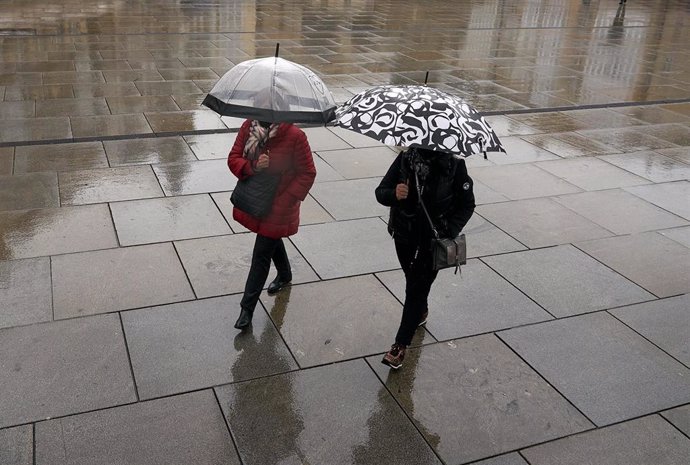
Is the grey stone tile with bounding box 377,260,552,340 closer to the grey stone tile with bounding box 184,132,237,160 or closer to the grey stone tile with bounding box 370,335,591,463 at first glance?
the grey stone tile with bounding box 370,335,591,463

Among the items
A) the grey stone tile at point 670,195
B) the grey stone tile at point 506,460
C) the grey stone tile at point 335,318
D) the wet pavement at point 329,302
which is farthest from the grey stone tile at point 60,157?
the grey stone tile at point 670,195

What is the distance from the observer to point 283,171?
4.67 m

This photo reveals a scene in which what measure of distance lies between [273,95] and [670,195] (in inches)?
214

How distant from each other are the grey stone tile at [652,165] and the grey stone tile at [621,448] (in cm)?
483

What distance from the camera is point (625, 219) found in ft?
23.6

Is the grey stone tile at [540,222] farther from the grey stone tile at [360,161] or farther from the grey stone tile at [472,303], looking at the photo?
the grey stone tile at [360,161]

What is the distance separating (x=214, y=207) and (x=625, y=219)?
13.4ft

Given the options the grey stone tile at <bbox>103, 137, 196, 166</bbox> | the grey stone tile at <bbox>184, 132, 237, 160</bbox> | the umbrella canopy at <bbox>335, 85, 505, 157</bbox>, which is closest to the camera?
the umbrella canopy at <bbox>335, 85, 505, 157</bbox>

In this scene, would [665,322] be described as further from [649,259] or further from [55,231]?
[55,231]

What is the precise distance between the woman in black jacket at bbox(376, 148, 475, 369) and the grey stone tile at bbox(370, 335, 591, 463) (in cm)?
45


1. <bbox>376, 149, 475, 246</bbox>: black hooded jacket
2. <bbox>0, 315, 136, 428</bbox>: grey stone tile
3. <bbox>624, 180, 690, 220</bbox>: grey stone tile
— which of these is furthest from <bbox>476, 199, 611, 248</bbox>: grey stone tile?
<bbox>0, 315, 136, 428</bbox>: grey stone tile

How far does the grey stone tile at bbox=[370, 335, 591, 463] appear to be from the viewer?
410 centimetres

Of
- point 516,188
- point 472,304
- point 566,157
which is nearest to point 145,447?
point 472,304

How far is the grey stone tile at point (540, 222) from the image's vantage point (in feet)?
22.0
